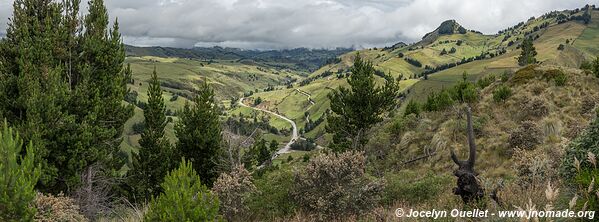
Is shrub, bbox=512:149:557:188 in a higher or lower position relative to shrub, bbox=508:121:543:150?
higher

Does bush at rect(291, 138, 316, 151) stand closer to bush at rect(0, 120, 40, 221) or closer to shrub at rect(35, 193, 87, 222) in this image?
shrub at rect(35, 193, 87, 222)

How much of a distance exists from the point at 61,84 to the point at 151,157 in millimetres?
17020

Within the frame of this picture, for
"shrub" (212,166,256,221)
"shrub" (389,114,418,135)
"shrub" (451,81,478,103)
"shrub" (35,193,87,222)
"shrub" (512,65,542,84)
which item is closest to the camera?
"shrub" (35,193,87,222)

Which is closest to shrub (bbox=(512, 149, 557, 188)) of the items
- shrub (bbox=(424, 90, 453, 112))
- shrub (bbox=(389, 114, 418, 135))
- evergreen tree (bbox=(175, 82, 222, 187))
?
shrub (bbox=(424, 90, 453, 112))

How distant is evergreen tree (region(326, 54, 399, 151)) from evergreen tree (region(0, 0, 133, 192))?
1934cm

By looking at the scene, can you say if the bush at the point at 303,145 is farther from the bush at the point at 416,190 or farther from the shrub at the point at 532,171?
the shrub at the point at 532,171

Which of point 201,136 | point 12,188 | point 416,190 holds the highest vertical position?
point 12,188

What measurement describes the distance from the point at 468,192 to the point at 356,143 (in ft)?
91.8

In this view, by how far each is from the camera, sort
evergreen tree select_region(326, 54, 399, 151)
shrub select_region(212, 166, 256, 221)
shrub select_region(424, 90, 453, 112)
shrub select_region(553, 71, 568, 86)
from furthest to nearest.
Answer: evergreen tree select_region(326, 54, 399, 151) < shrub select_region(424, 90, 453, 112) < shrub select_region(553, 71, 568, 86) < shrub select_region(212, 166, 256, 221)

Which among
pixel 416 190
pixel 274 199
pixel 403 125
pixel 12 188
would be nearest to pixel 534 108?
pixel 403 125

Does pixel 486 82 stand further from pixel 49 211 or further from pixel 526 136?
pixel 49 211

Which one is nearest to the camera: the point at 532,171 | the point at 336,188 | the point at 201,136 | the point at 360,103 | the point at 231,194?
the point at 532,171

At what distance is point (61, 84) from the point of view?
798 inches

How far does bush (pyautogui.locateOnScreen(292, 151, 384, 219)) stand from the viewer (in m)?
11.7
